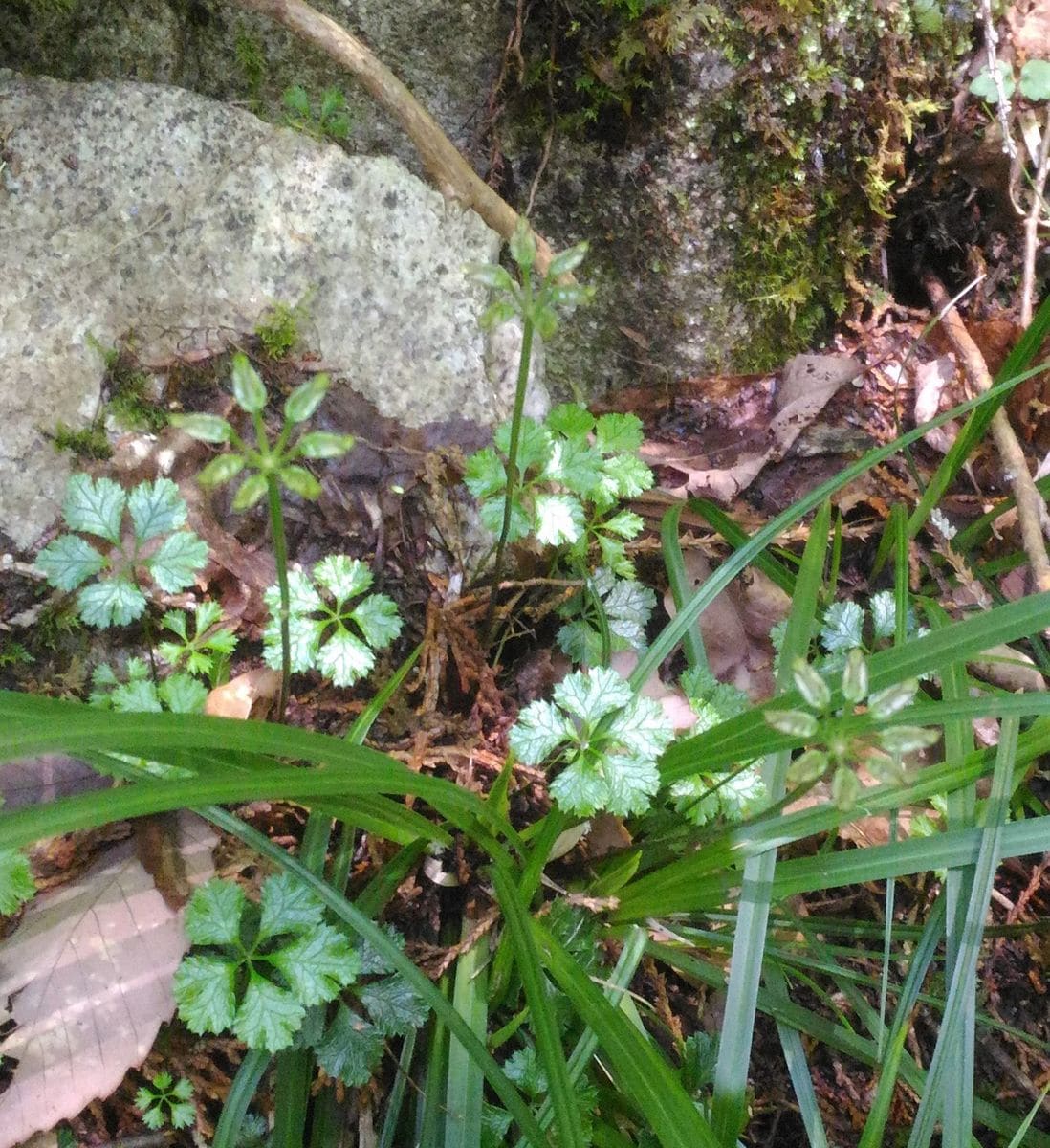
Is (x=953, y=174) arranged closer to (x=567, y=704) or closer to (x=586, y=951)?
(x=567, y=704)

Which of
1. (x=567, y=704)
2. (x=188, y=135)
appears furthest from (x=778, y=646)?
(x=188, y=135)

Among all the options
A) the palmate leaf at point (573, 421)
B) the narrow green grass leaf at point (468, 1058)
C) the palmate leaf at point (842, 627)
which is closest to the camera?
the narrow green grass leaf at point (468, 1058)

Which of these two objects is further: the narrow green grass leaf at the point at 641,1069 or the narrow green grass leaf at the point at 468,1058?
the narrow green grass leaf at the point at 468,1058

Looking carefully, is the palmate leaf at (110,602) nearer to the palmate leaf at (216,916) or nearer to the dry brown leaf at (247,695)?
the dry brown leaf at (247,695)

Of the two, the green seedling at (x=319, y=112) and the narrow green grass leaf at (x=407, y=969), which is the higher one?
the green seedling at (x=319, y=112)

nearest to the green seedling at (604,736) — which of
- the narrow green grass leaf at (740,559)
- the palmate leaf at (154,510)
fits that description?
the narrow green grass leaf at (740,559)

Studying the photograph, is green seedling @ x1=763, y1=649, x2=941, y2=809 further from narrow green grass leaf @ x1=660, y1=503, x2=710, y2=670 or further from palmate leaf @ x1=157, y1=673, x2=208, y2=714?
palmate leaf @ x1=157, y1=673, x2=208, y2=714

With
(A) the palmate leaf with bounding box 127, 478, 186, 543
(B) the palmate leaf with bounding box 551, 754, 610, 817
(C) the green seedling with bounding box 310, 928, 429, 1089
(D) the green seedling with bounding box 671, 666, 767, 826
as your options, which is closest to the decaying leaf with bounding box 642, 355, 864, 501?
(D) the green seedling with bounding box 671, 666, 767, 826
